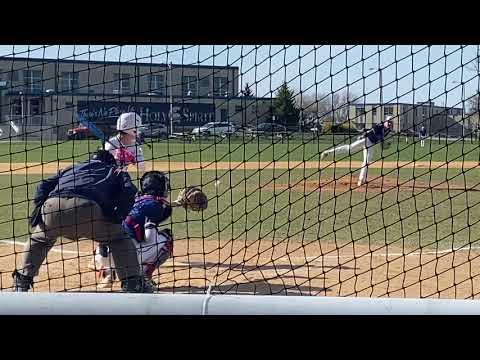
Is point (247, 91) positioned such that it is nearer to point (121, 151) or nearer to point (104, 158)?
point (104, 158)

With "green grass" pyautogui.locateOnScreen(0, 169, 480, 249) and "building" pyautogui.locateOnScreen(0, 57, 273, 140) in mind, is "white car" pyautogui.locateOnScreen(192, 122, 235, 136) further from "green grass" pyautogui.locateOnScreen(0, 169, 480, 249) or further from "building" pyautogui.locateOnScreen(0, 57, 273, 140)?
"green grass" pyautogui.locateOnScreen(0, 169, 480, 249)

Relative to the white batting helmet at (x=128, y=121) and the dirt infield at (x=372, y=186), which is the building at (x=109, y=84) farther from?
the dirt infield at (x=372, y=186)

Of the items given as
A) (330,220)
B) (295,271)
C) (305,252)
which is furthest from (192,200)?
(330,220)

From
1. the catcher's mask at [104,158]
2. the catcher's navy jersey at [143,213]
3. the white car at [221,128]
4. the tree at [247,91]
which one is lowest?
the catcher's navy jersey at [143,213]

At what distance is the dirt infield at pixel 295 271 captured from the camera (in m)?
6.34

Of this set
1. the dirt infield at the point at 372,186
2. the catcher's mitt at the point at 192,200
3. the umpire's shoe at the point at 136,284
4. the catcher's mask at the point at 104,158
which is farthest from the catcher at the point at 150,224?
the dirt infield at the point at 372,186

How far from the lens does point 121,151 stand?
7.55m

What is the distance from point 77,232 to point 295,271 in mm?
2143

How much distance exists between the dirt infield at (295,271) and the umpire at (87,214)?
376 mm

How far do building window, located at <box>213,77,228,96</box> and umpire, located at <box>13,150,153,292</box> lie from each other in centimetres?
97

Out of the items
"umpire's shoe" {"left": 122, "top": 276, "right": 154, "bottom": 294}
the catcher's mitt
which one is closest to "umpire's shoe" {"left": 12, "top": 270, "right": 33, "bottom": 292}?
"umpire's shoe" {"left": 122, "top": 276, "right": 154, "bottom": 294}
